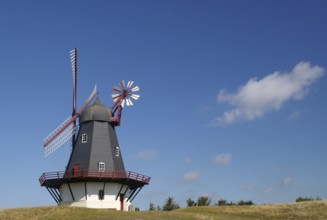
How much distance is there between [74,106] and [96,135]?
7486 millimetres

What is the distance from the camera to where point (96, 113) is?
183 feet

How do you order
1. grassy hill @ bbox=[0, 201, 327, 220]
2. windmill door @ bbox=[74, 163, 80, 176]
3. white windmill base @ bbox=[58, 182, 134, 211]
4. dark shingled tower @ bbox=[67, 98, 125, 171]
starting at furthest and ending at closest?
dark shingled tower @ bbox=[67, 98, 125, 171] → windmill door @ bbox=[74, 163, 80, 176] → white windmill base @ bbox=[58, 182, 134, 211] → grassy hill @ bbox=[0, 201, 327, 220]

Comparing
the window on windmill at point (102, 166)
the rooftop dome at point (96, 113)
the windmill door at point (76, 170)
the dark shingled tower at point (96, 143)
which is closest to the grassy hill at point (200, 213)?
the windmill door at point (76, 170)

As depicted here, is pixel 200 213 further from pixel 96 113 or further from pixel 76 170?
pixel 96 113

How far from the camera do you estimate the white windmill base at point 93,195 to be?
170 ft

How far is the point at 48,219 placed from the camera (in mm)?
39906

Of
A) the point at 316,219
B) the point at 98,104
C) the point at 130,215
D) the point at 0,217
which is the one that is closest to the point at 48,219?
the point at 0,217

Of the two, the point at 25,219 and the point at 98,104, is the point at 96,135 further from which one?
the point at 25,219

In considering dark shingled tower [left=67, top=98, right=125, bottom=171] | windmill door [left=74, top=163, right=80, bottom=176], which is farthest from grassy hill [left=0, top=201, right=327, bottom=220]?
dark shingled tower [left=67, top=98, right=125, bottom=171]

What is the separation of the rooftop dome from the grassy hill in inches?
570

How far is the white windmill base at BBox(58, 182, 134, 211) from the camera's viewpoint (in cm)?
5172

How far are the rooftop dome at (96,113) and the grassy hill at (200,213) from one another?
14472mm

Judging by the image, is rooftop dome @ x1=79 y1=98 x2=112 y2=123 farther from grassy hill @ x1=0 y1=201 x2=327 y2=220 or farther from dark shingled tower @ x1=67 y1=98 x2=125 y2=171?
grassy hill @ x1=0 y1=201 x2=327 y2=220

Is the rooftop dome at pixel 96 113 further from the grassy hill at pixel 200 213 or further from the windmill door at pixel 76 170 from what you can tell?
the grassy hill at pixel 200 213
